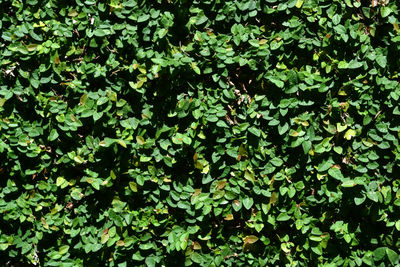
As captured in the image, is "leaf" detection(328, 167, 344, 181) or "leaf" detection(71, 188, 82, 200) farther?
"leaf" detection(71, 188, 82, 200)

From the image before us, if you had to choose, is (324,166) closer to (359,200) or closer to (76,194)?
(359,200)

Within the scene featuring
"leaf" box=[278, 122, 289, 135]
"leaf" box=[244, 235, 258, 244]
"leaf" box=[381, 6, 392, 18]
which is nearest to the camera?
"leaf" box=[381, 6, 392, 18]

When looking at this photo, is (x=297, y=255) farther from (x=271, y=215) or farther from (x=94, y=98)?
(x=94, y=98)

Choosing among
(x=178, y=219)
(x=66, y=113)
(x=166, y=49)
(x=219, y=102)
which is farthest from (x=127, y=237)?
(x=166, y=49)

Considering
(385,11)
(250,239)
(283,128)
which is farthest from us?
(250,239)

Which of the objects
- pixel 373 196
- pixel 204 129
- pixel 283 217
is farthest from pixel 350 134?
pixel 204 129

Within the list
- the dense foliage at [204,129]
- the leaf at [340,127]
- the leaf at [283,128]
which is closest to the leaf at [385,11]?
the dense foliage at [204,129]

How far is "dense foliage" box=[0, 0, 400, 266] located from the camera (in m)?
2.25

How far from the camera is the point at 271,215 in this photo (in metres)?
2.37

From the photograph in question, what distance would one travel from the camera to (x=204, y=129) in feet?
7.63

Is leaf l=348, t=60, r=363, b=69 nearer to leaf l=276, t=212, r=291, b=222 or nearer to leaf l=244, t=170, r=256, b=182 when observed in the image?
leaf l=244, t=170, r=256, b=182

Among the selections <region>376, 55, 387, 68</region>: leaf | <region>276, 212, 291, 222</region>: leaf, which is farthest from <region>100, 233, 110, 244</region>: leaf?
<region>376, 55, 387, 68</region>: leaf

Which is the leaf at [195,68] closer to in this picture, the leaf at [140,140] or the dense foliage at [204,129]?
the dense foliage at [204,129]

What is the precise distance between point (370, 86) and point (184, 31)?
111cm
